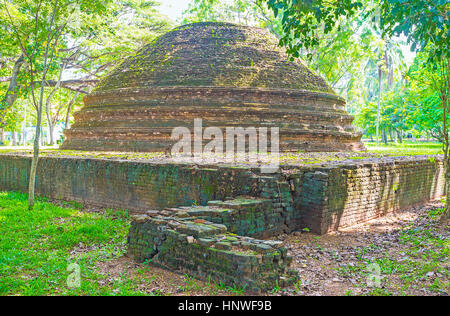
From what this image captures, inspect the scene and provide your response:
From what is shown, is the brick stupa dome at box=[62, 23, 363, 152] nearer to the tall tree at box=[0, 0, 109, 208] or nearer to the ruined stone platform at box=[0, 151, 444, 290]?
the ruined stone platform at box=[0, 151, 444, 290]

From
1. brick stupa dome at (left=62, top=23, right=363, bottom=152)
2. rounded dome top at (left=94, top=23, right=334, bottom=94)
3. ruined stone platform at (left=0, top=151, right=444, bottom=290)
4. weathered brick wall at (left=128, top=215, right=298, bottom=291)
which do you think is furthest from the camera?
rounded dome top at (left=94, top=23, right=334, bottom=94)

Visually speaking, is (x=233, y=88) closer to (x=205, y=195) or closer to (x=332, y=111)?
(x=332, y=111)

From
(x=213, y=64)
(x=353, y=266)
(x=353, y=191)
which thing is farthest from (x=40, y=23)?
(x=353, y=266)

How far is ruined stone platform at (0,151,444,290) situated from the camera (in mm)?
3795

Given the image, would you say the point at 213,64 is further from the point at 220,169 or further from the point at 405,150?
the point at 405,150

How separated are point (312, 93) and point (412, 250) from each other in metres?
7.12

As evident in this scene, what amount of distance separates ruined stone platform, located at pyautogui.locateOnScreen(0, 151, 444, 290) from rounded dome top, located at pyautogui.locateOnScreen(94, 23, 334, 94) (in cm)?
417

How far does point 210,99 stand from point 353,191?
5536 mm

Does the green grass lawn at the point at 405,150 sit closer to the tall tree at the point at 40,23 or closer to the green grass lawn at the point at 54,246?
the green grass lawn at the point at 54,246

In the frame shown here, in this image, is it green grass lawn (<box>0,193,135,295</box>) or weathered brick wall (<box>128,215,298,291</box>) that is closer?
weathered brick wall (<box>128,215,298,291</box>)

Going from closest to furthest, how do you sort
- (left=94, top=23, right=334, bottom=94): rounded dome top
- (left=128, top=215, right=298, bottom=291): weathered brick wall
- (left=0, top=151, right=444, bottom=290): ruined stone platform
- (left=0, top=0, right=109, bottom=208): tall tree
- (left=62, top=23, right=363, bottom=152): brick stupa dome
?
(left=128, top=215, right=298, bottom=291): weathered brick wall, (left=0, top=151, right=444, bottom=290): ruined stone platform, (left=0, top=0, right=109, bottom=208): tall tree, (left=62, top=23, right=363, bottom=152): brick stupa dome, (left=94, top=23, right=334, bottom=94): rounded dome top

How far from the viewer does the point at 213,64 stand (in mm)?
11727

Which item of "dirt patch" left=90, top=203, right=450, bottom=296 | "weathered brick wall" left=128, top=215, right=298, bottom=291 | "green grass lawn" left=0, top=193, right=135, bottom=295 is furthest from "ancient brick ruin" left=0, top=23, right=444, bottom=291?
"green grass lawn" left=0, top=193, right=135, bottom=295

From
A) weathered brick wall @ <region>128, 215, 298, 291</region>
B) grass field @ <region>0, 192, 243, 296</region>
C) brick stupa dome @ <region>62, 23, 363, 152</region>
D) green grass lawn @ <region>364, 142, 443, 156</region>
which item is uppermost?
brick stupa dome @ <region>62, 23, 363, 152</region>
